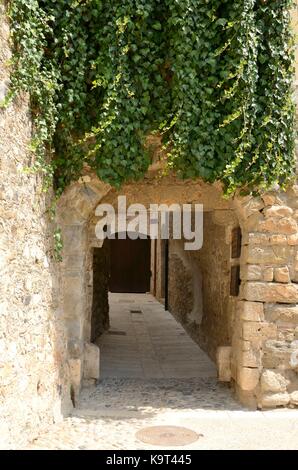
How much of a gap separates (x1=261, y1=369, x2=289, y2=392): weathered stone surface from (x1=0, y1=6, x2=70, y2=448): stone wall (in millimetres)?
2101

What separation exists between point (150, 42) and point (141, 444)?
3.77m

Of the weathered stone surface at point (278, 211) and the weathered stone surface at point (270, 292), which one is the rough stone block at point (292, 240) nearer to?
the weathered stone surface at point (278, 211)

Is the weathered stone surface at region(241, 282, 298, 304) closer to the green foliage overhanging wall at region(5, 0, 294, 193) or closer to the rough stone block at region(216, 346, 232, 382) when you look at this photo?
the rough stone block at region(216, 346, 232, 382)

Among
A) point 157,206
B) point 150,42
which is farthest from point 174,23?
point 157,206

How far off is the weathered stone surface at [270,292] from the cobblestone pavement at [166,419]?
117 centimetres

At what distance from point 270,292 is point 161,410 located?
1717 mm

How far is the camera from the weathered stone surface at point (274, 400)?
492 cm

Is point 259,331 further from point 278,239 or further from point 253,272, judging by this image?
point 278,239

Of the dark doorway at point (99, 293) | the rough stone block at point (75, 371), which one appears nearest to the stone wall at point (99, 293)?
the dark doorway at point (99, 293)

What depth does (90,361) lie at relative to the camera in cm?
554

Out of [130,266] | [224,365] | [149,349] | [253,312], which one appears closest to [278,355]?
[253,312]

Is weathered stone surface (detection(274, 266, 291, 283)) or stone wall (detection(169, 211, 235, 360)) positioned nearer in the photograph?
weathered stone surface (detection(274, 266, 291, 283))

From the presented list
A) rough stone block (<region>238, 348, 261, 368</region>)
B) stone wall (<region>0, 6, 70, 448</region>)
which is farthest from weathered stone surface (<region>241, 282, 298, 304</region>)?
stone wall (<region>0, 6, 70, 448</region>)

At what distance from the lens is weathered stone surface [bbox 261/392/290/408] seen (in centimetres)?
492
